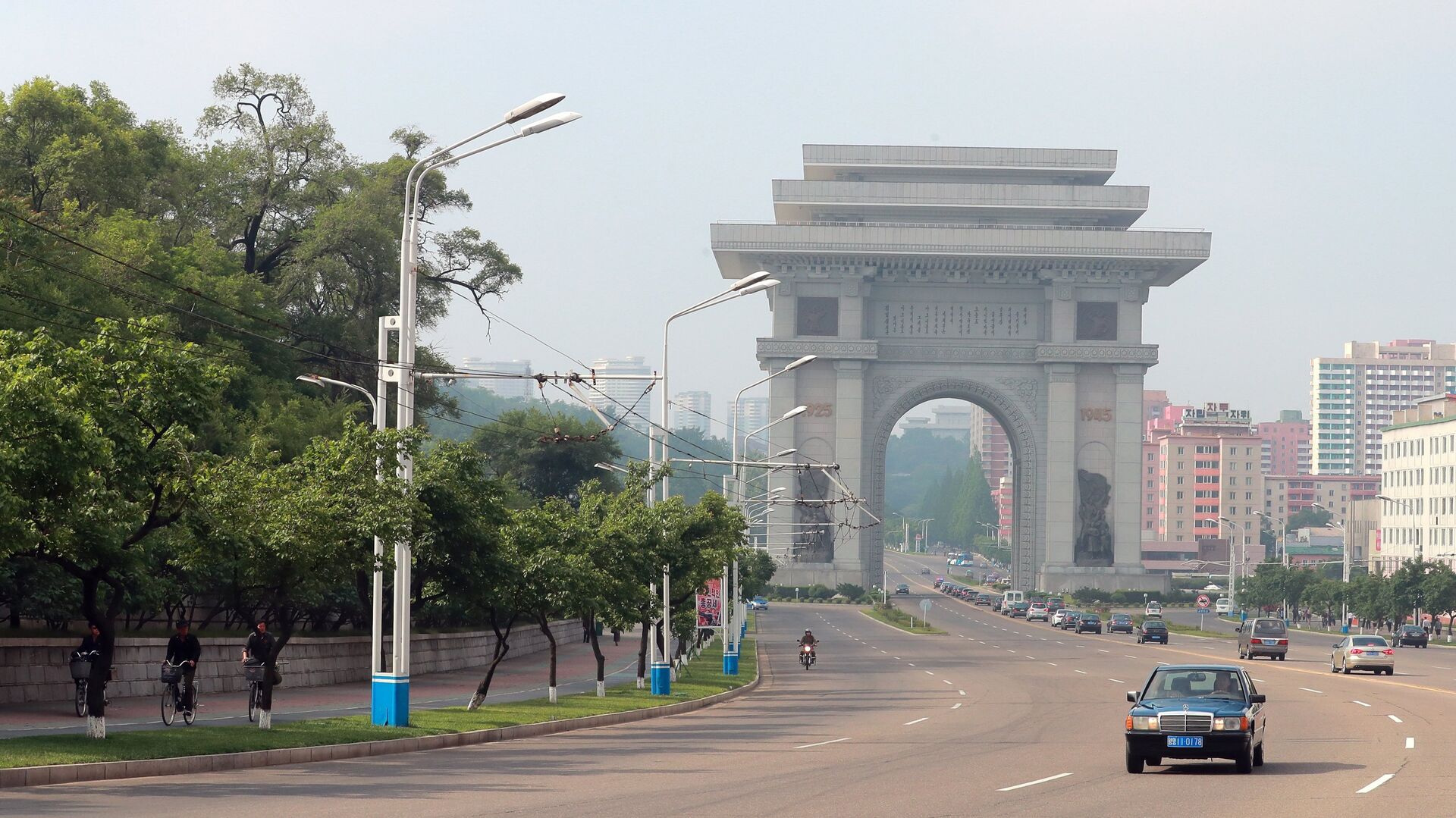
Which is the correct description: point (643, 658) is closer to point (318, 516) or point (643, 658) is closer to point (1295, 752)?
point (318, 516)

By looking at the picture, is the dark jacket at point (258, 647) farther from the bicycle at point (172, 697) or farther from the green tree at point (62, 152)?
the green tree at point (62, 152)

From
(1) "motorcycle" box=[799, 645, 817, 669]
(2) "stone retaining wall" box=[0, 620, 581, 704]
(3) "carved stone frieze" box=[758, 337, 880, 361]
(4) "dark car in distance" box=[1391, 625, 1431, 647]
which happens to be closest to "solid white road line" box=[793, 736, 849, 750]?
(2) "stone retaining wall" box=[0, 620, 581, 704]

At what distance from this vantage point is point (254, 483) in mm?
24672

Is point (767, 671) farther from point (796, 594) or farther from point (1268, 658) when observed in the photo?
point (796, 594)

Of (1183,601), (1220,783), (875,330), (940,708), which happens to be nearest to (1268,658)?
(940,708)

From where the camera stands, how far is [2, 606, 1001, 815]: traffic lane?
16.1 meters

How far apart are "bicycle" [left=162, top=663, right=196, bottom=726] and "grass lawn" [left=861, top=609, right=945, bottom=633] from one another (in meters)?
62.7

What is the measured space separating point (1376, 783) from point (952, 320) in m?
99.4

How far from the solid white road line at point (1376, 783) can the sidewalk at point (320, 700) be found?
15.9 meters

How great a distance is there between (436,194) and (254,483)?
37557 mm

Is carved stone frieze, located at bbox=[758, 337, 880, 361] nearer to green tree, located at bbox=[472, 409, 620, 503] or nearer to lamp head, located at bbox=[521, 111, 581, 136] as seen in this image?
green tree, located at bbox=[472, 409, 620, 503]

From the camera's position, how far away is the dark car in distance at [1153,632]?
73.6m

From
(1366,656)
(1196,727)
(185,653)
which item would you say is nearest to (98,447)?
(185,653)

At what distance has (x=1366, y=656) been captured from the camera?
48.8 meters
